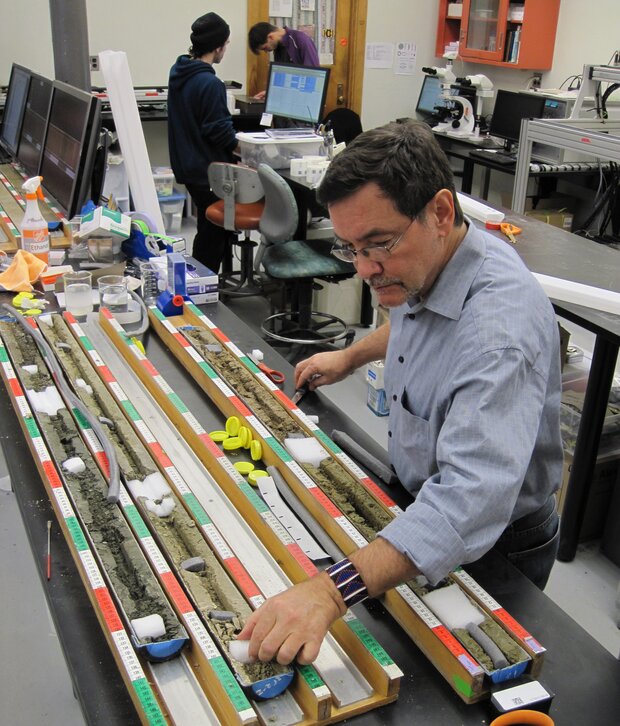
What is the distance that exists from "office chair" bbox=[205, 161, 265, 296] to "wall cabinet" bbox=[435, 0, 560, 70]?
3.16 m

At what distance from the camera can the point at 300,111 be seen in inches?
196

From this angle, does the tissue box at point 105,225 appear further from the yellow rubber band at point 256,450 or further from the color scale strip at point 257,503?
the yellow rubber band at point 256,450

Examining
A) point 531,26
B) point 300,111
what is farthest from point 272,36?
point 531,26

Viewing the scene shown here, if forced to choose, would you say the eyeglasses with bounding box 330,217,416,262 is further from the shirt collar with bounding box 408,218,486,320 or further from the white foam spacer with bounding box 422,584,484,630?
the white foam spacer with bounding box 422,584,484,630

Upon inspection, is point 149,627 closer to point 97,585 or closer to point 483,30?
point 97,585

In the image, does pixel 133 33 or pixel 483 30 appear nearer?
pixel 133 33

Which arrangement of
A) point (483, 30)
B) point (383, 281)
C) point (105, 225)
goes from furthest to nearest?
point (483, 30) < point (105, 225) < point (383, 281)

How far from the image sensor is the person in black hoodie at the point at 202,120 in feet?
14.0

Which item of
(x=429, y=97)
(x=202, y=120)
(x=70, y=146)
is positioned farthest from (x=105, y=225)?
(x=429, y=97)

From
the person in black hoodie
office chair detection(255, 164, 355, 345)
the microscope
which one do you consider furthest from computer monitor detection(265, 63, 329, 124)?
the microscope

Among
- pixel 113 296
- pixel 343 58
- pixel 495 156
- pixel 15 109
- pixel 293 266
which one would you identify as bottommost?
pixel 293 266

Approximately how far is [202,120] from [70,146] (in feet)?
5.50

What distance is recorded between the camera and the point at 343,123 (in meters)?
5.95

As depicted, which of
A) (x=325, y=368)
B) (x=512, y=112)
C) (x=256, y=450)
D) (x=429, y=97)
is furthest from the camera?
(x=429, y=97)
